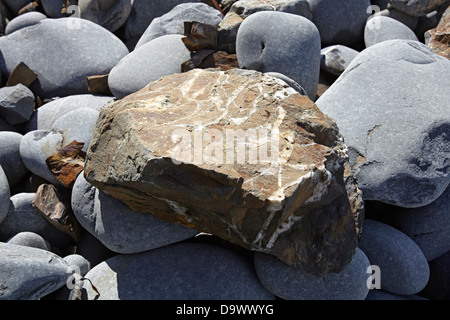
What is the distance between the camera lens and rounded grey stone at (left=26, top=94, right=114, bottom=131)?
3117 mm

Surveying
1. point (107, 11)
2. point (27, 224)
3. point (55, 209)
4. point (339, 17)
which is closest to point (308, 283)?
point (55, 209)

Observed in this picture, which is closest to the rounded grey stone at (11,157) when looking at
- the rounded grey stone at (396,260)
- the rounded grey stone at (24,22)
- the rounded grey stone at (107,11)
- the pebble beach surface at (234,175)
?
the pebble beach surface at (234,175)

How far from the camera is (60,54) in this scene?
3430 mm

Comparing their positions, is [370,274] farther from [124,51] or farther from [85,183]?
[124,51]

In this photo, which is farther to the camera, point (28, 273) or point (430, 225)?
point (430, 225)

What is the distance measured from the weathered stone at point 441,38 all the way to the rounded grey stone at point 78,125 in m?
2.45

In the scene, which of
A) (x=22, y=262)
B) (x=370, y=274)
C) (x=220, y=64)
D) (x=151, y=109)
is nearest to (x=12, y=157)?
(x=22, y=262)

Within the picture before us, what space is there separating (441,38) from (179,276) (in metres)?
2.58

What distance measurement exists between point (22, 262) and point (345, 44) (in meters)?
2.85

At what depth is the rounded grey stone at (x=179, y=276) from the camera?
2207 mm

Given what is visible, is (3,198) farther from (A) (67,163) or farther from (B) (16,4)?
(B) (16,4)

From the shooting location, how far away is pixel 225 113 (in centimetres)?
207

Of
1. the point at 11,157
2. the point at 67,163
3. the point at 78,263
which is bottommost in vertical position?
the point at 78,263

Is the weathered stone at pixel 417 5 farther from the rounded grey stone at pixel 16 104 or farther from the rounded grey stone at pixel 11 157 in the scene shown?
the rounded grey stone at pixel 11 157
